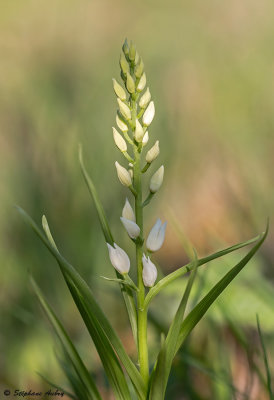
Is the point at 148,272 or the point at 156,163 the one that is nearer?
the point at 148,272

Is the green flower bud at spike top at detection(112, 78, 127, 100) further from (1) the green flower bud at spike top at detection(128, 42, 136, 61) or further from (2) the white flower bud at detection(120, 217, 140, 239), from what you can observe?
(2) the white flower bud at detection(120, 217, 140, 239)

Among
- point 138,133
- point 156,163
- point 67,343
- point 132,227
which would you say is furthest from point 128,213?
point 156,163

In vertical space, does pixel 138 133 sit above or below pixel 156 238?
above

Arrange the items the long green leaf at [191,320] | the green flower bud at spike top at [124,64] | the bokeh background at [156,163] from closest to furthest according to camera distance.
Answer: the long green leaf at [191,320] → the green flower bud at spike top at [124,64] → the bokeh background at [156,163]

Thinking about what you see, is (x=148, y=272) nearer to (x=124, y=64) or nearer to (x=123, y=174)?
(x=123, y=174)

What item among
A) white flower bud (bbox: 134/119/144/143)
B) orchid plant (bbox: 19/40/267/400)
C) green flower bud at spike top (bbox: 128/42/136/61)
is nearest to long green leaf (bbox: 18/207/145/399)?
orchid plant (bbox: 19/40/267/400)

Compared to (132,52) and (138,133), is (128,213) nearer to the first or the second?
(138,133)

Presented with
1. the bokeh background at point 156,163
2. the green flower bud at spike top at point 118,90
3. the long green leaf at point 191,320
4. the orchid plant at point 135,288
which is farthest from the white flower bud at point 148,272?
the bokeh background at point 156,163

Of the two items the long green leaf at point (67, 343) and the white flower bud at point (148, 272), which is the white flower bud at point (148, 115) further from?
the long green leaf at point (67, 343)

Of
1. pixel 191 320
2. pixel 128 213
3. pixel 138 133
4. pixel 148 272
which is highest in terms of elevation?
pixel 138 133
